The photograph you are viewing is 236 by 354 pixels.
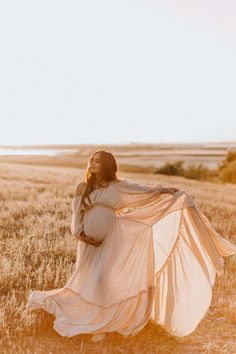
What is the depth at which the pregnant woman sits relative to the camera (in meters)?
6.33

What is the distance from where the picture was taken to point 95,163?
642 cm

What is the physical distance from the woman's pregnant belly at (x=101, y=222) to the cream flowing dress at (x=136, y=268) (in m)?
0.01

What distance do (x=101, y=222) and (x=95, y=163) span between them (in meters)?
0.67

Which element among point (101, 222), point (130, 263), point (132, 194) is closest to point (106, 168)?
point (132, 194)

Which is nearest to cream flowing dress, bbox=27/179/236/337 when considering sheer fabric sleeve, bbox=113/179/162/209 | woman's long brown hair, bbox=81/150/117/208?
sheer fabric sleeve, bbox=113/179/162/209

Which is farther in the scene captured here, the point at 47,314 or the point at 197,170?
the point at 197,170

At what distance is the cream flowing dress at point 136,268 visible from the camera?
6.33 meters

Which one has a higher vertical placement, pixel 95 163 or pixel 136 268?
pixel 95 163

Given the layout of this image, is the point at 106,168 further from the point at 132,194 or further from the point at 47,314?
the point at 47,314

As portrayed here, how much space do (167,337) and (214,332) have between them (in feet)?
2.31

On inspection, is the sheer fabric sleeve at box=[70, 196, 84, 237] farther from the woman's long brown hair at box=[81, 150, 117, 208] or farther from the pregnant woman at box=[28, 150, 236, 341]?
the woman's long brown hair at box=[81, 150, 117, 208]

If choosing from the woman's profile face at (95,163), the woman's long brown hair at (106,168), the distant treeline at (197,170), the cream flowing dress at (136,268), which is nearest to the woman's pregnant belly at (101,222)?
the cream flowing dress at (136,268)

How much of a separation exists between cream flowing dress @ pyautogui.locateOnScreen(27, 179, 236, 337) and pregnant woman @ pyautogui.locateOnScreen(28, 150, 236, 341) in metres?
0.01

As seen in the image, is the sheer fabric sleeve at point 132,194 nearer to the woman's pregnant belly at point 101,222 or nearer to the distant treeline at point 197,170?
the woman's pregnant belly at point 101,222
